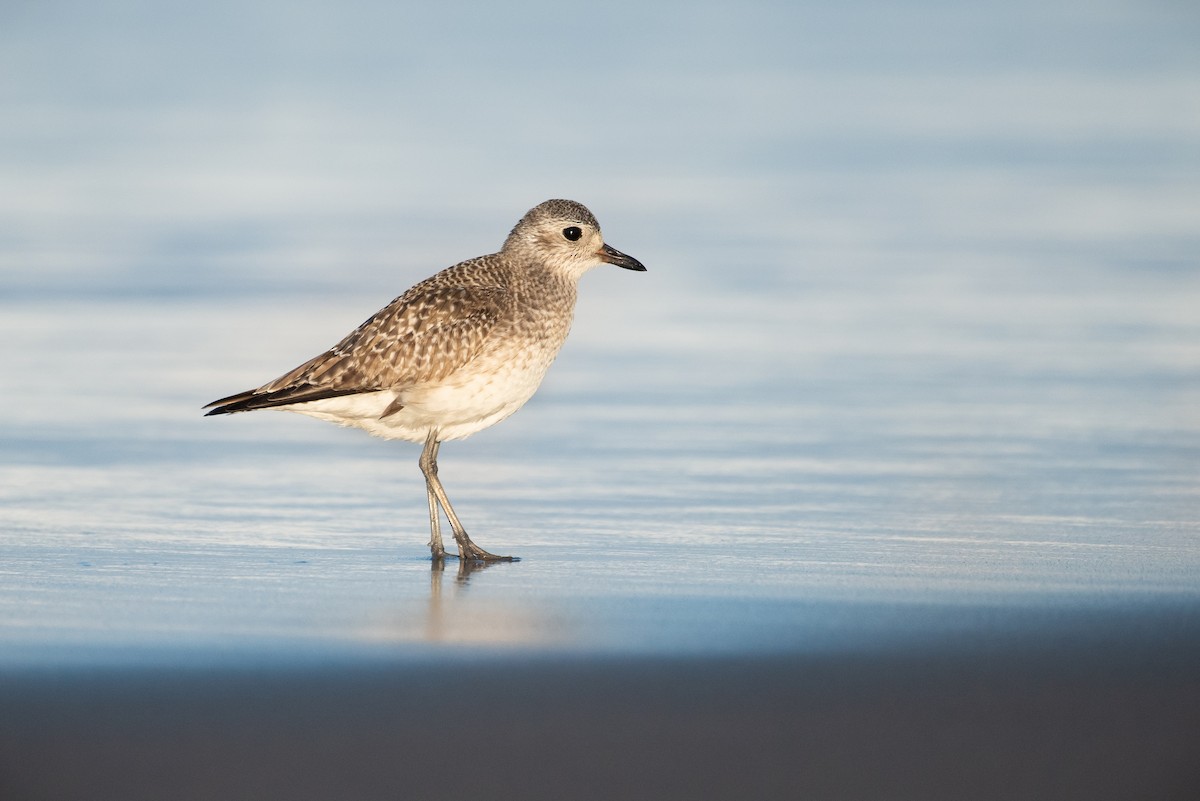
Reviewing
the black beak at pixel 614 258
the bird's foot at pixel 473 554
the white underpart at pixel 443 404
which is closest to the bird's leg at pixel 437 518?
the bird's foot at pixel 473 554

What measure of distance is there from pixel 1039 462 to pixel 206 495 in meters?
4.74

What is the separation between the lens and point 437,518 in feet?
28.4

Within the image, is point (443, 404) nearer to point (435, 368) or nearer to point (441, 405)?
point (441, 405)

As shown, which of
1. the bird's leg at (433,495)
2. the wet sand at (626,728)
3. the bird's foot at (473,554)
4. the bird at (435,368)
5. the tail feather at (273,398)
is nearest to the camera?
the wet sand at (626,728)

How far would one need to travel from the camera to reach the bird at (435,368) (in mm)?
8969

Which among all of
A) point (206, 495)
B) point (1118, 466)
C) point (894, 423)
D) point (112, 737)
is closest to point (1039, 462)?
A: point (1118, 466)

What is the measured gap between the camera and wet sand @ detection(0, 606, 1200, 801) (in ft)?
17.2

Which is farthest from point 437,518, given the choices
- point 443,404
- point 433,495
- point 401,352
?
point 401,352

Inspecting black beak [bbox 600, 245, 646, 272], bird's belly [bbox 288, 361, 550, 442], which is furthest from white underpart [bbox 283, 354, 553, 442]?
black beak [bbox 600, 245, 646, 272]

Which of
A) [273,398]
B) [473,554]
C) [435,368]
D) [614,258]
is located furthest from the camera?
[614,258]

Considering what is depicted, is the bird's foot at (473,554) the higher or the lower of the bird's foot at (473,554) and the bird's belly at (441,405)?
the lower

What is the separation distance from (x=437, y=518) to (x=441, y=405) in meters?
0.67

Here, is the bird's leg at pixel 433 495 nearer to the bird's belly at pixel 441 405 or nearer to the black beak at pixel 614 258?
the bird's belly at pixel 441 405

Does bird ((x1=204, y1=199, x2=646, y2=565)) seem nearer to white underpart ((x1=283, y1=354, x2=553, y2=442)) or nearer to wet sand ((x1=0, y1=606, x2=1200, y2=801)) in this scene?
white underpart ((x1=283, y1=354, x2=553, y2=442))
